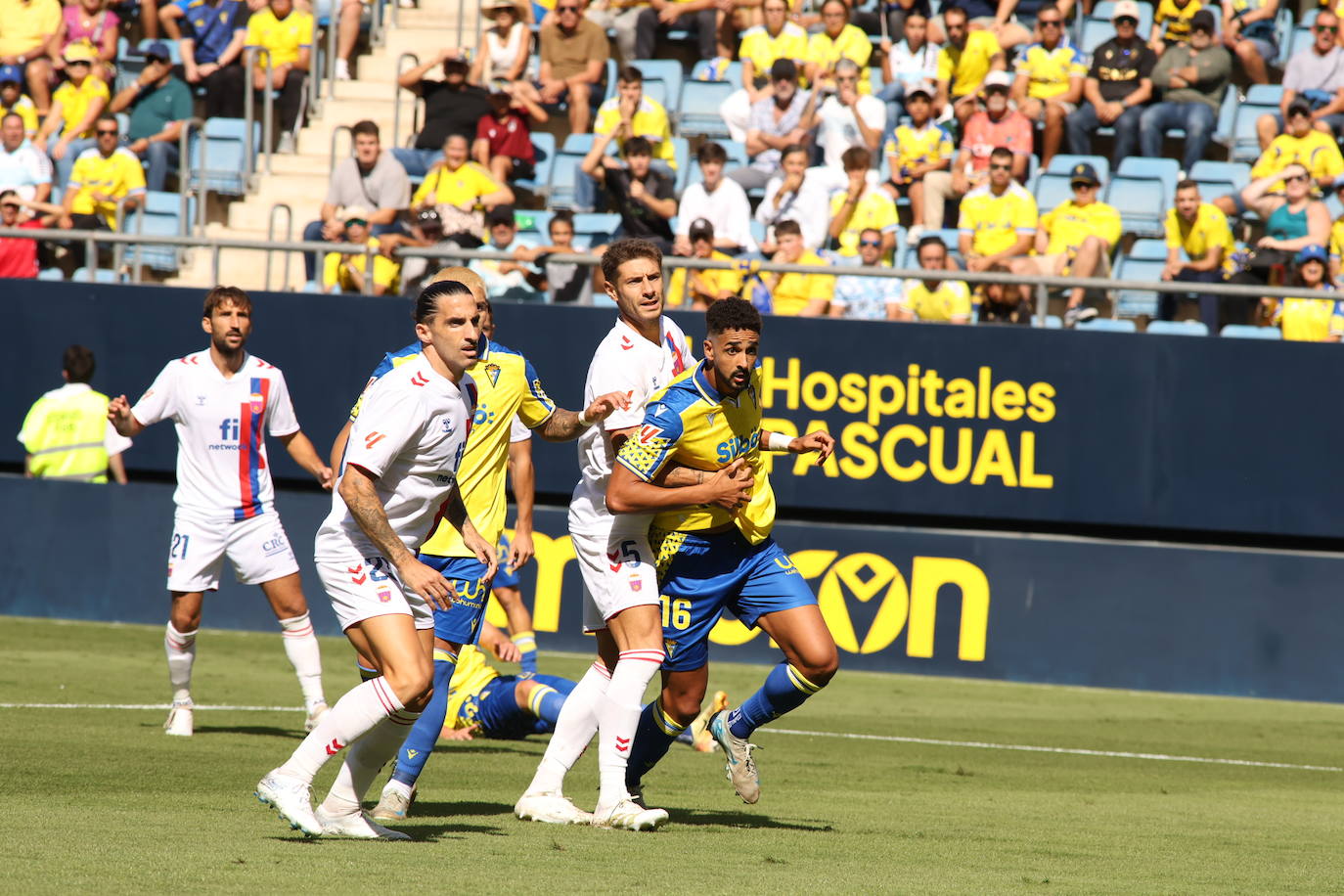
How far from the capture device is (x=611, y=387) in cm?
753

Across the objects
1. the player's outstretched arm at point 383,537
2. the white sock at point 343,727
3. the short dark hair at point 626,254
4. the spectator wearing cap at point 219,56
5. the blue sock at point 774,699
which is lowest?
the blue sock at point 774,699

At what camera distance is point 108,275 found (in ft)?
54.3

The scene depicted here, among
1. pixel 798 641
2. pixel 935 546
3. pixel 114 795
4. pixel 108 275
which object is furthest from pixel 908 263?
pixel 114 795

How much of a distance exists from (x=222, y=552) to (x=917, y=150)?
900 centimetres

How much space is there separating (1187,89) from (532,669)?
31.6ft

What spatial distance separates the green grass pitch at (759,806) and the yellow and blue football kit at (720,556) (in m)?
0.87

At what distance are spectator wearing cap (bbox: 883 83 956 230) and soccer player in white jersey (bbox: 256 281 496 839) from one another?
10.7 meters

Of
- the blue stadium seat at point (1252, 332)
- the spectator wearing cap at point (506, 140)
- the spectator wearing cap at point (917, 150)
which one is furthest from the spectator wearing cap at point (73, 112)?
the blue stadium seat at point (1252, 332)

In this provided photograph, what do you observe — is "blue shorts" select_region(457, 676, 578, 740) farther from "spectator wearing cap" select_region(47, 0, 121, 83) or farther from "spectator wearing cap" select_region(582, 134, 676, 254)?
"spectator wearing cap" select_region(47, 0, 121, 83)

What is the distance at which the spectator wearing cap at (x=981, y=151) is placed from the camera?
16.5 metres

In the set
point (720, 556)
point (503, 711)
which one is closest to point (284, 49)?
point (503, 711)

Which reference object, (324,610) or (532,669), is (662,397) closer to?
(532,669)

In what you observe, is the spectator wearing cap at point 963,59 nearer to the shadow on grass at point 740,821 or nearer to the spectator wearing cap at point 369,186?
the spectator wearing cap at point 369,186

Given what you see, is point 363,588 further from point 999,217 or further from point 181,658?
point 999,217
